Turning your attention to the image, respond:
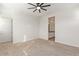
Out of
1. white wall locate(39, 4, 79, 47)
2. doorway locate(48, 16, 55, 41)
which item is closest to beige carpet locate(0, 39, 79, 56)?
white wall locate(39, 4, 79, 47)

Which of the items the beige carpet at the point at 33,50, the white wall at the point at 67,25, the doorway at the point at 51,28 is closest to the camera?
the beige carpet at the point at 33,50

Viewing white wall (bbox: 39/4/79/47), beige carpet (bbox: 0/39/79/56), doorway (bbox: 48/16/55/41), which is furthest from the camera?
doorway (bbox: 48/16/55/41)

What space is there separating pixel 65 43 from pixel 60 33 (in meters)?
0.59

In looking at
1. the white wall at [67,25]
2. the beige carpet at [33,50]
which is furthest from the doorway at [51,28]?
the beige carpet at [33,50]

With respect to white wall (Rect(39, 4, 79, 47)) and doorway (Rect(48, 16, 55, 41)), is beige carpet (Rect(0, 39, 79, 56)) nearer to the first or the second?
white wall (Rect(39, 4, 79, 47))

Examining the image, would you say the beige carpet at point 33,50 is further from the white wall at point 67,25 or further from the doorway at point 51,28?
the doorway at point 51,28

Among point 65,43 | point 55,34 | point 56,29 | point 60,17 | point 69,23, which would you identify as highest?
point 60,17

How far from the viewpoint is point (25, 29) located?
3.35 m

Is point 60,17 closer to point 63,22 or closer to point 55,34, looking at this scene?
point 63,22

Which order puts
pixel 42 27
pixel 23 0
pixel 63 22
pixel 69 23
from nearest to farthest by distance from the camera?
pixel 23 0 < pixel 69 23 < pixel 63 22 < pixel 42 27

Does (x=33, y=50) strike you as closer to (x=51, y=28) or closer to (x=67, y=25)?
(x=67, y=25)

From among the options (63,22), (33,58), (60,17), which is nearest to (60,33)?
(63,22)

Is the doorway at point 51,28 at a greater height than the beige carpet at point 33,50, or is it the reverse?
the doorway at point 51,28

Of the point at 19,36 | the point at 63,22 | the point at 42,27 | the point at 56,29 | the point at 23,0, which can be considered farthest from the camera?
the point at 42,27
